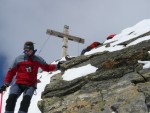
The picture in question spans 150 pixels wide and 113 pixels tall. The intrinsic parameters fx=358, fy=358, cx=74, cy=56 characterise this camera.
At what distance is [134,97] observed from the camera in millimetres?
9719

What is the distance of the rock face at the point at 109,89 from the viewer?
9711 mm

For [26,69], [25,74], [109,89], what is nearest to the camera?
[109,89]

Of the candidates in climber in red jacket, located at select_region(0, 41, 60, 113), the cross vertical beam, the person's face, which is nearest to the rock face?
climber in red jacket, located at select_region(0, 41, 60, 113)

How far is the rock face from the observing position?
9.71 metres

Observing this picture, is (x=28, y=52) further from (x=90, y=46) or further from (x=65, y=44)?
(x=65, y=44)

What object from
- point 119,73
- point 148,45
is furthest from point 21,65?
point 148,45

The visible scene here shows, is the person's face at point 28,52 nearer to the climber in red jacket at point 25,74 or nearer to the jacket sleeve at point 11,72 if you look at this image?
the climber in red jacket at point 25,74

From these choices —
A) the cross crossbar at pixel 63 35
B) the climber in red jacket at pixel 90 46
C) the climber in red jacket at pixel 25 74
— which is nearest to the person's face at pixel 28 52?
the climber in red jacket at pixel 25 74

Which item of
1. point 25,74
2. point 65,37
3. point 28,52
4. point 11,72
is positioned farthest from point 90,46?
point 65,37

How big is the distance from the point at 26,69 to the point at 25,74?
0.18 meters

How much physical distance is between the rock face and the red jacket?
109 cm

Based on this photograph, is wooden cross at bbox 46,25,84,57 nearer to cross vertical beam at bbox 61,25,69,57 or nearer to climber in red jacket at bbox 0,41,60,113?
cross vertical beam at bbox 61,25,69,57

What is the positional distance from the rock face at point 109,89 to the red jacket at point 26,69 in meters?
1.09

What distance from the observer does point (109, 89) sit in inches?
427
